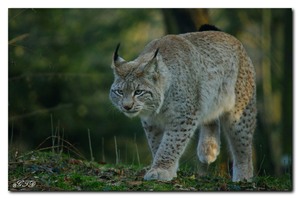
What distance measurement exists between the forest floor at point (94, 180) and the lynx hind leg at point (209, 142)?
1.76 ft

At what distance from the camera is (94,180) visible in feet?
25.1

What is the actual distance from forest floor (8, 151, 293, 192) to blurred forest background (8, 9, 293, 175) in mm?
2335

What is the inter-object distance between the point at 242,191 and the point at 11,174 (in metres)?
2.28

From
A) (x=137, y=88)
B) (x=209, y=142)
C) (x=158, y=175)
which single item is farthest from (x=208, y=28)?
(x=158, y=175)

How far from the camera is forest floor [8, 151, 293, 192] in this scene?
7484 mm

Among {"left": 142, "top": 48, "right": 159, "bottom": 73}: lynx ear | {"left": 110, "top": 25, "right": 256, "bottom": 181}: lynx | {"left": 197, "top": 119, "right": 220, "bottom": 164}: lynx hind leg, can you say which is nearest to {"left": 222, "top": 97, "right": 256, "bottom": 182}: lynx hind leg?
{"left": 110, "top": 25, "right": 256, "bottom": 181}: lynx

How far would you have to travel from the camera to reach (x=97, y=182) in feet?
24.8

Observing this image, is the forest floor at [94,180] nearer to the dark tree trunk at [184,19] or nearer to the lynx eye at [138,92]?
the lynx eye at [138,92]

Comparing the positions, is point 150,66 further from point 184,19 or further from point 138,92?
point 184,19

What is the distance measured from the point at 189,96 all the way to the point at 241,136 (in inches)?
42.0

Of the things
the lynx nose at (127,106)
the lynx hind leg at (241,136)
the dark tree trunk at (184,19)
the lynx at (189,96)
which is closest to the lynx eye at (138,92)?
the lynx at (189,96)

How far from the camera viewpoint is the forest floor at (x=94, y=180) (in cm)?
748

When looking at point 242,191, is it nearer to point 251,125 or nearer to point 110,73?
point 251,125

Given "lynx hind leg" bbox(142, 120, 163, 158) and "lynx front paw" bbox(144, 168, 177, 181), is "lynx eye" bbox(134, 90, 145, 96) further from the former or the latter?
"lynx front paw" bbox(144, 168, 177, 181)
